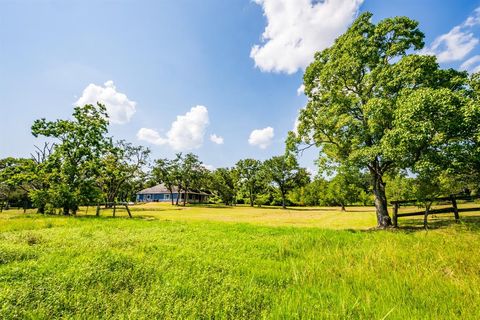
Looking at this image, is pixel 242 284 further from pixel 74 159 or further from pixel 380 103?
pixel 74 159

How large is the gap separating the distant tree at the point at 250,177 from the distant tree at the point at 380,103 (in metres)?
51.2

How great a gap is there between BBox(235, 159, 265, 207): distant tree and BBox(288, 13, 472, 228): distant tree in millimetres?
51156

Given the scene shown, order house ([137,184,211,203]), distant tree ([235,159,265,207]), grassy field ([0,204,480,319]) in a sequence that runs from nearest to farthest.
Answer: grassy field ([0,204,480,319])
distant tree ([235,159,265,207])
house ([137,184,211,203])

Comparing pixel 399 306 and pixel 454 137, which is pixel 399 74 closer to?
pixel 454 137

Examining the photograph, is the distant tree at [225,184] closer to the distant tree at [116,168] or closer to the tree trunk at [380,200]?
the distant tree at [116,168]

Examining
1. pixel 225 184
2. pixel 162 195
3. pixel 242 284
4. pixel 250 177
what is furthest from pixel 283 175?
pixel 242 284

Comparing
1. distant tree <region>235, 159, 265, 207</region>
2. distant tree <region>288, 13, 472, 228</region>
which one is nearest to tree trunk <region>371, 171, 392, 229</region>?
distant tree <region>288, 13, 472, 228</region>

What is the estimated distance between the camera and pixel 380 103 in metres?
12.0

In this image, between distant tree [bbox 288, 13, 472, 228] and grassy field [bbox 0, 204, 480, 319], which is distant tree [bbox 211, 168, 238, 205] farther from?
grassy field [bbox 0, 204, 480, 319]

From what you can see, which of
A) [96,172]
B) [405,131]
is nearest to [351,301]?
[405,131]

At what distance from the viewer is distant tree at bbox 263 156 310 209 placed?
2445 inches

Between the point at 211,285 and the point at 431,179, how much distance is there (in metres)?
13.8

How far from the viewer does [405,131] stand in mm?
10445

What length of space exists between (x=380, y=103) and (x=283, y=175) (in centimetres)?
5232
